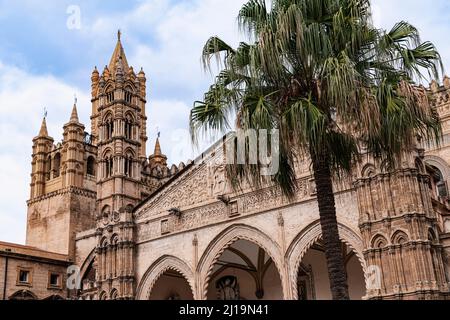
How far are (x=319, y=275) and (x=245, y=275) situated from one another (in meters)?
4.88

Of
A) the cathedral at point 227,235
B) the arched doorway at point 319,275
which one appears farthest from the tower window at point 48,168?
the arched doorway at point 319,275

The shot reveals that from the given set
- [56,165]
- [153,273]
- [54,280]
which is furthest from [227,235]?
[56,165]

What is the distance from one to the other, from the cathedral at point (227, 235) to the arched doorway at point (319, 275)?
5 centimetres

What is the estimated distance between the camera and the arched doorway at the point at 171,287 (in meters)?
30.9

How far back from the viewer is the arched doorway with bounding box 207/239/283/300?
1170 inches

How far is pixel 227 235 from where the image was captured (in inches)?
1017

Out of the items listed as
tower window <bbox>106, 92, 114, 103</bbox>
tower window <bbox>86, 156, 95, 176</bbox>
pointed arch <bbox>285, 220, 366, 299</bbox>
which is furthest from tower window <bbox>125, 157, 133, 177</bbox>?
pointed arch <bbox>285, 220, 366, 299</bbox>

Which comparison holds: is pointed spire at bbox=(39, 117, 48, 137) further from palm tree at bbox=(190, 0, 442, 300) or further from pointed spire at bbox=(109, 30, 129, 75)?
palm tree at bbox=(190, 0, 442, 300)

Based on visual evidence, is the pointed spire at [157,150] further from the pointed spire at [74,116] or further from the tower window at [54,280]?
the tower window at [54,280]

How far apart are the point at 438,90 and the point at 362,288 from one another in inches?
532

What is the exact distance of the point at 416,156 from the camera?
20.4 meters

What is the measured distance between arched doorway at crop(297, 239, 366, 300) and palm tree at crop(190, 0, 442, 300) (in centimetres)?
1584
